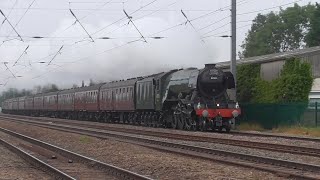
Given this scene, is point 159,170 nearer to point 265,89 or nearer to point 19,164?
point 19,164

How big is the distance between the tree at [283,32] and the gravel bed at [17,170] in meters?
76.3

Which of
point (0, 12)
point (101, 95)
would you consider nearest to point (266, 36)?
point (101, 95)

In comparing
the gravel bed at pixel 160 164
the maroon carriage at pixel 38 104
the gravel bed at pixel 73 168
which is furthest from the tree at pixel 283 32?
the gravel bed at pixel 73 168

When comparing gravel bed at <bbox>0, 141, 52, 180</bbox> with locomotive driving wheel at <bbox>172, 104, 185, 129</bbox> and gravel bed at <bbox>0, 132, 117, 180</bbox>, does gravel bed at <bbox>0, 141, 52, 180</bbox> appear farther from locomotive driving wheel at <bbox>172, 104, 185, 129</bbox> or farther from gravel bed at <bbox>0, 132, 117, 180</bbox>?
locomotive driving wheel at <bbox>172, 104, 185, 129</bbox>

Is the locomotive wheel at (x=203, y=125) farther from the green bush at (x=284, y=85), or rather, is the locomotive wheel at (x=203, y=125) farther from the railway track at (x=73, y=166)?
the railway track at (x=73, y=166)

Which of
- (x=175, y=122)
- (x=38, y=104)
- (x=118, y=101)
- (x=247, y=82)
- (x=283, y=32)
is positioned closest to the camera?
(x=175, y=122)

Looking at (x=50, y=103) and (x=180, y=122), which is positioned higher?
(x=50, y=103)

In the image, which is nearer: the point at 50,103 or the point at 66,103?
the point at 66,103

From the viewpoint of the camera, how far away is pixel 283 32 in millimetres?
88312

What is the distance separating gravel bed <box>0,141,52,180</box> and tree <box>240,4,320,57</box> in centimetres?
7629

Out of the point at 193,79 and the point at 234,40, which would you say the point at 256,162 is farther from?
the point at 234,40

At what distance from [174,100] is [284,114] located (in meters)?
6.75

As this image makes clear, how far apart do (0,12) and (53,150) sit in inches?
468

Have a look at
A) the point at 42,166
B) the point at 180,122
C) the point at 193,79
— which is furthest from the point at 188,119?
the point at 42,166
